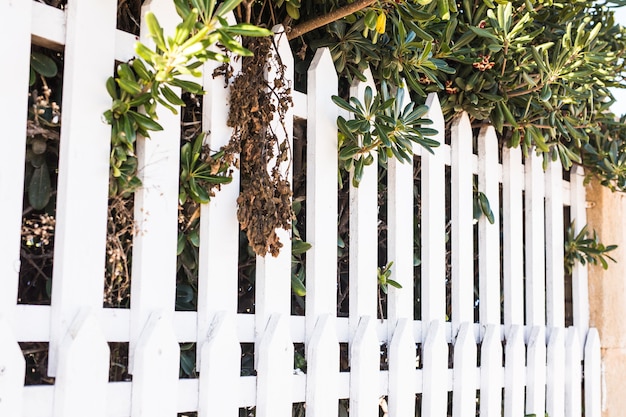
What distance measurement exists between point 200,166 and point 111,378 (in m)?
0.58

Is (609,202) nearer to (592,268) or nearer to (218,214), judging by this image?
(592,268)

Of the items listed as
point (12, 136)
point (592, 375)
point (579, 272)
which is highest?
point (12, 136)

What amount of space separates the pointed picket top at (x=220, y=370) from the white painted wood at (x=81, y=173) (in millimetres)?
335

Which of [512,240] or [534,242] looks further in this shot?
[534,242]

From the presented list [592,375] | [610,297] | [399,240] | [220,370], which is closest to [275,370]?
[220,370]

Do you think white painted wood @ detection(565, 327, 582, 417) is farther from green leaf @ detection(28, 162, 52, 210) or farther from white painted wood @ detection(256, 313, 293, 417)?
green leaf @ detection(28, 162, 52, 210)

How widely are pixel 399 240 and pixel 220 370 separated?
890mm

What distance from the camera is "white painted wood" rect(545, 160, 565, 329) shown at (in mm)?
3361

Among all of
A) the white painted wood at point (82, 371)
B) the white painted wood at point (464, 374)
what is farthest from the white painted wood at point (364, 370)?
the white painted wood at point (82, 371)

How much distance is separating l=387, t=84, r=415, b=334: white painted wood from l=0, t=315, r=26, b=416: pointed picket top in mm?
1301

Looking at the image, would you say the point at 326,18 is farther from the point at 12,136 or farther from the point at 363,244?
→ the point at 12,136

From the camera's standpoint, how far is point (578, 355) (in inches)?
132

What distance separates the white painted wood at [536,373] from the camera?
3.09 m

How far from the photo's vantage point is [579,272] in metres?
3.51
